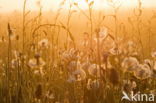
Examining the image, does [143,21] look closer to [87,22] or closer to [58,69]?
[87,22]

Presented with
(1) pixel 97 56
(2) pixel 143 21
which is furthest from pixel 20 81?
(2) pixel 143 21

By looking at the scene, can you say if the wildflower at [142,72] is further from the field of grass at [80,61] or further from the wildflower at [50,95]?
the wildflower at [50,95]

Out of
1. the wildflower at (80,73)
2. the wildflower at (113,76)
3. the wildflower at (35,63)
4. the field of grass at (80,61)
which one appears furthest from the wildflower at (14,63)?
the wildflower at (113,76)

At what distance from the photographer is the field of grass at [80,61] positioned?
5.26 feet

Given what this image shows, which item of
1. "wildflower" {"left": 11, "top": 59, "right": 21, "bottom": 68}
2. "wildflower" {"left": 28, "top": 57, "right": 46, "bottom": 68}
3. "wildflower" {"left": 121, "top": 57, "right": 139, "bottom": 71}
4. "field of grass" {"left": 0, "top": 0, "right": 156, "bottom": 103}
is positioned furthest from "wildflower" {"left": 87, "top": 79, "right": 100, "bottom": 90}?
"wildflower" {"left": 11, "top": 59, "right": 21, "bottom": 68}

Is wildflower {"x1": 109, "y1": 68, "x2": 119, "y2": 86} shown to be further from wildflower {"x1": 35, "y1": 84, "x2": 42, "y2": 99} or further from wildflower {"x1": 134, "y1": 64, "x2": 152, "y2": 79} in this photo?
wildflower {"x1": 35, "y1": 84, "x2": 42, "y2": 99}

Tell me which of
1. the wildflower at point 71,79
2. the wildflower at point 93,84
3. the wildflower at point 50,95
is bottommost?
the wildflower at point 50,95

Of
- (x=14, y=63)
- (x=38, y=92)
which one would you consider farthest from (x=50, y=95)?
(x=14, y=63)

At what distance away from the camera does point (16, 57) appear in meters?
1.90

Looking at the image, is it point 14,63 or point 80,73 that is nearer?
point 80,73

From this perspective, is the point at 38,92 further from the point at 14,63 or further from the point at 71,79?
the point at 14,63

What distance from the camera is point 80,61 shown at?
1.78 metres

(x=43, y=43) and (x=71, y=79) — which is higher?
(x=43, y=43)

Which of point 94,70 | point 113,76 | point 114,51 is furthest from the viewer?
point 114,51
